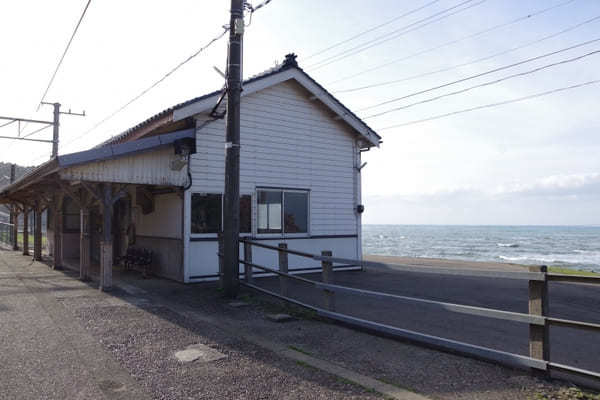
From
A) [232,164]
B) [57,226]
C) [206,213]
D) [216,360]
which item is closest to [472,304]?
[232,164]

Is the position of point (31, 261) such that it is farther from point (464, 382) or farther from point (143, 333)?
point (464, 382)

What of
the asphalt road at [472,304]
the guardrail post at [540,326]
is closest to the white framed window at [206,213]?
the asphalt road at [472,304]

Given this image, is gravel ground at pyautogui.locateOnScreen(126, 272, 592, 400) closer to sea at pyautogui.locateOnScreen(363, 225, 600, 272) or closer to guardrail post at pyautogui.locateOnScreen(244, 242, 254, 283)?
guardrail post at pyautogui.locateOnScreen(244, 242, 254, 283)

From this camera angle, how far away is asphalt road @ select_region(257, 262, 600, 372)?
5.96m

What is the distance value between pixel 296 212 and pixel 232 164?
4.61 meters

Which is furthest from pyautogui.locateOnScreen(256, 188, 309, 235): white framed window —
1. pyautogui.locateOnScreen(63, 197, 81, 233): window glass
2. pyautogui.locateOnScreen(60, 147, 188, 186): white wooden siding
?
pyautogui.locateOnScreen(63, 197, 81, 233): window glass

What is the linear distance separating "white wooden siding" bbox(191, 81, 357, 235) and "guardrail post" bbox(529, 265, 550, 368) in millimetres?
8244

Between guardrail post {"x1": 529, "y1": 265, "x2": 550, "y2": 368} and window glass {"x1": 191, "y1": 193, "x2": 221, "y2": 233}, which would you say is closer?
guardrail post {"x1": 529, "y1": 265, "x2": 550, "y2": 368}

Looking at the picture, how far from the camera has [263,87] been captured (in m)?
12.0

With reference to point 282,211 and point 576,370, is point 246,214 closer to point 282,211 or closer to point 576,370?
point 282,211

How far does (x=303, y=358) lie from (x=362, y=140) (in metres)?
10.3

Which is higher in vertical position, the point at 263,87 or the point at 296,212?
the point at 263,87

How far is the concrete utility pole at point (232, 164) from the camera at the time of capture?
8.57 m

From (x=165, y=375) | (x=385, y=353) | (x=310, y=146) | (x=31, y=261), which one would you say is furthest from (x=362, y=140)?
(x=31, y=261)
